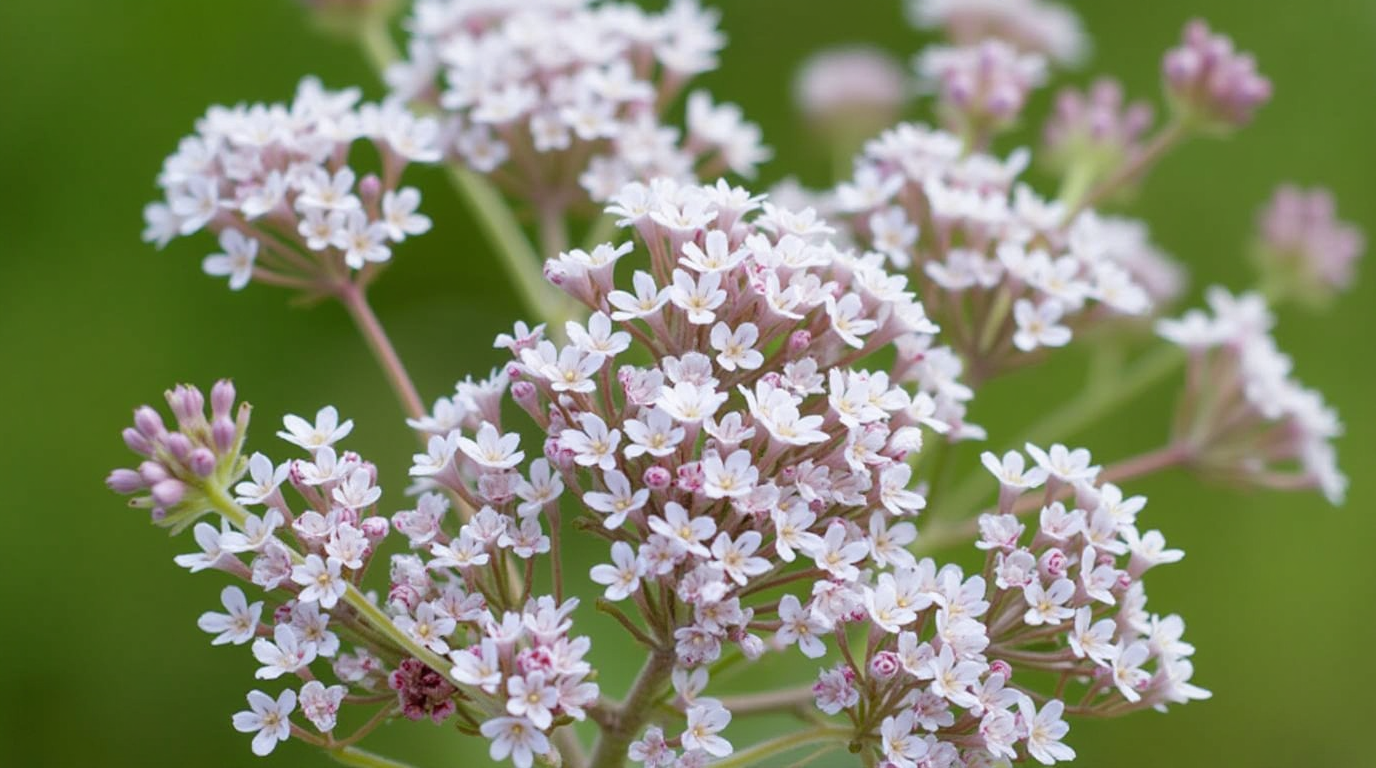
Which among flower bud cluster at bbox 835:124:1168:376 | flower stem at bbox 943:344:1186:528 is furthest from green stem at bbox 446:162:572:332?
flower stem at bbox 943:344:1186:528

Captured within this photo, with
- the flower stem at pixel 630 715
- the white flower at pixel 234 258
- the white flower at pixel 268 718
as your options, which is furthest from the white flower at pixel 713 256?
the white flower at pixel 234 258

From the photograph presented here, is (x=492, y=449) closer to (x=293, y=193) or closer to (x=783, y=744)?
(x=783, y=744)

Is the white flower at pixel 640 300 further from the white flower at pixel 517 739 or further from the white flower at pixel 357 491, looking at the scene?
the white flower at pixel 517 739

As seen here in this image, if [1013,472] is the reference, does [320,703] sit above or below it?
below

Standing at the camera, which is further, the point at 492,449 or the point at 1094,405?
the point at 1094,405

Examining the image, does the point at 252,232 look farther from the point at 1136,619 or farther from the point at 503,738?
the point at 1136,619

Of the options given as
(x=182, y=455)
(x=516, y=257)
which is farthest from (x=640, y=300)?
(x=516, y=257)

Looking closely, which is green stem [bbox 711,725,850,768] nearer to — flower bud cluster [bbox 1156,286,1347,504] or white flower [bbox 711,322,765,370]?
white flower [bbox 711,322,765,370]
